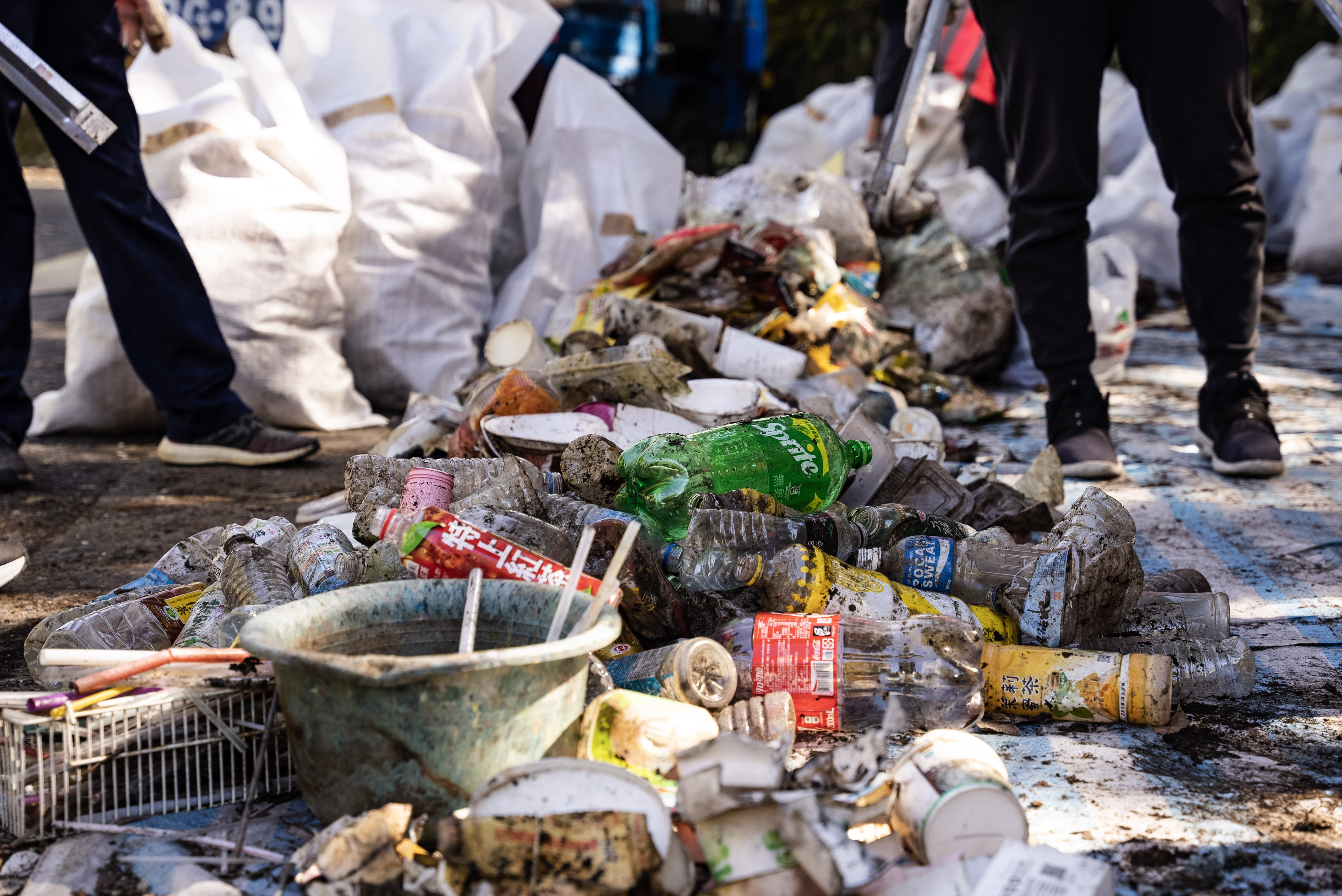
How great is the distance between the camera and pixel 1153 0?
2.41 metres

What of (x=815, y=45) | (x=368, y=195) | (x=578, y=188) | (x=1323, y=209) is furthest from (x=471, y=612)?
(x=815, y=45)

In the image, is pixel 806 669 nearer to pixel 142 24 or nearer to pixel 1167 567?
pixel 1167 567

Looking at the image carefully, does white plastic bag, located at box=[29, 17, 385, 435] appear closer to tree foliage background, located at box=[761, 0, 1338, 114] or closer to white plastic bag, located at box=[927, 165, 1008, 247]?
white plastic bag, located at box=[927, 165, 1008, 247]

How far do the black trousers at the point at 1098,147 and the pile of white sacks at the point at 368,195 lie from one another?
1567mm

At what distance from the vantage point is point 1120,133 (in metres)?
6.18

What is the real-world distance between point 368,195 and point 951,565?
7.49 ft

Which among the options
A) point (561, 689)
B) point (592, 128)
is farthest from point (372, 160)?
point (561, 689)

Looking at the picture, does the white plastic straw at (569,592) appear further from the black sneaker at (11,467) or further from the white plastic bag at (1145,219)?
the white plastic bag at (1145,219)

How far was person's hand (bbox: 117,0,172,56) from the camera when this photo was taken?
2664mm

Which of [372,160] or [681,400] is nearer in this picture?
[681,400]

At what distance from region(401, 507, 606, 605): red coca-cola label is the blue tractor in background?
18.5ft

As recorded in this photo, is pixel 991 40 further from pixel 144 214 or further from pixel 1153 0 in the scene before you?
pixel 144 214

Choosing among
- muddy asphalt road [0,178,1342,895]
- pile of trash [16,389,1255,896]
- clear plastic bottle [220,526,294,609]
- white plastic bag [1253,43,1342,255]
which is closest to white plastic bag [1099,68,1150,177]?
white plastic bag [1253,43,1342,255]

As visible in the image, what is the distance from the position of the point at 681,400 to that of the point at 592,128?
173cm
